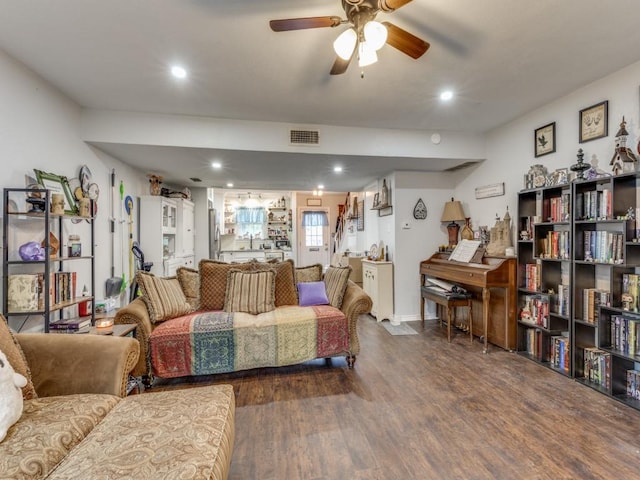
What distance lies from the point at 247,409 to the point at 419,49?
8.58 feet

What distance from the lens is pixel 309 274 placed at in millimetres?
3506

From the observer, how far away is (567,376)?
276 cm

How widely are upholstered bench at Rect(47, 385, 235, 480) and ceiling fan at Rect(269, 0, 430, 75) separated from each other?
189cm

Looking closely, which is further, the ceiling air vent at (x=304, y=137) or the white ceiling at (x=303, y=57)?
the ceiling air vent at (x=304, y=137)

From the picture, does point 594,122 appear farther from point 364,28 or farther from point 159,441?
point 159,441

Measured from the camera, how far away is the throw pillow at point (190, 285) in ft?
10.2

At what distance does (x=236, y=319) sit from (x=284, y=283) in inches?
28.3

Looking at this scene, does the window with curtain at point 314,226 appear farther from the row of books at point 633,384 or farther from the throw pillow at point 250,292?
the row of books at point 633,384

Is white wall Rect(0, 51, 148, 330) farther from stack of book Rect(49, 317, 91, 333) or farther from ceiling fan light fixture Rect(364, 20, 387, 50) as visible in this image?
ceiling fan light fixture Rect(364, 20, 387, 50)

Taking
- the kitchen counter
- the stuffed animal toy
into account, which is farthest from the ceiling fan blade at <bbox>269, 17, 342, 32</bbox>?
the kitchen counter

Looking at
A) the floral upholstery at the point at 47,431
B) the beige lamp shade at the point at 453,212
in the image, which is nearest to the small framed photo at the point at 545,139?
the beige lamp shade at the point at 453,212

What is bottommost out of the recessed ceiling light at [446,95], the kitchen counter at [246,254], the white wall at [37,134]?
the kitchen counter at [246,254]

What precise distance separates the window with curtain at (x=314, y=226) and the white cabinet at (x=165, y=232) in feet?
13.1

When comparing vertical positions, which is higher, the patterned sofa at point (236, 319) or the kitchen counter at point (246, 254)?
the kitchen counter at point (246, 254)
